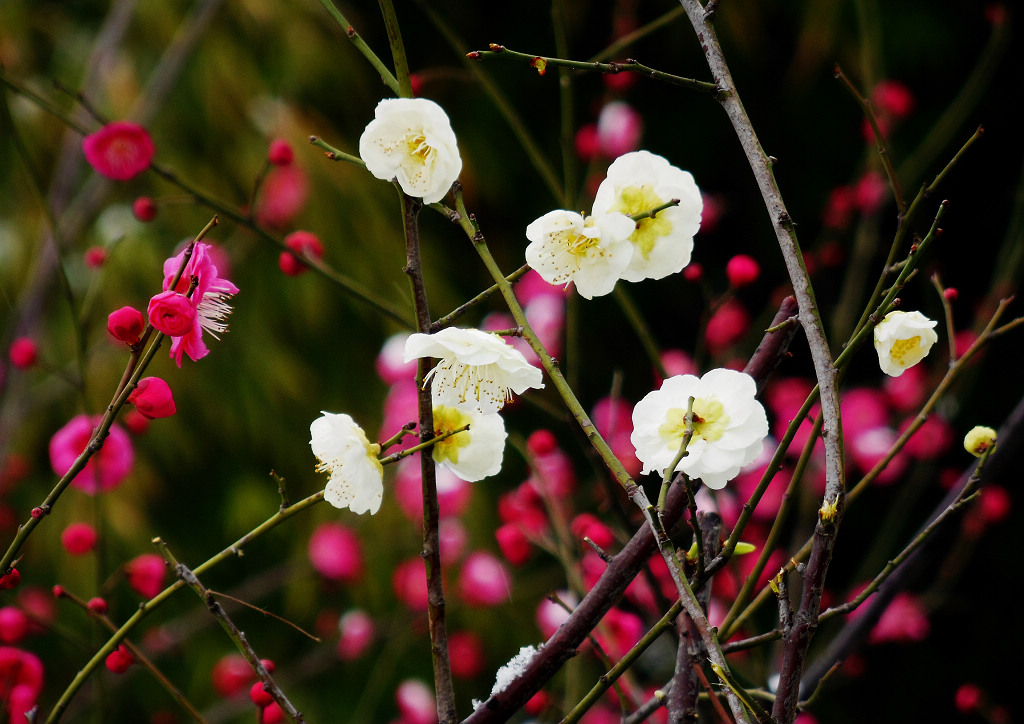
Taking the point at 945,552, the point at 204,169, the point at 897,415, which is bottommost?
the point at 945,552

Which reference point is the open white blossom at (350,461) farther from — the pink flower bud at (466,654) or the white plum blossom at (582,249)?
the pink flower bud at (466,654)

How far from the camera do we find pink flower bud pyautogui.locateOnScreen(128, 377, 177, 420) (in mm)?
452

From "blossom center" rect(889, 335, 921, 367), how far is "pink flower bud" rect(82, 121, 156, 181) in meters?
0.66

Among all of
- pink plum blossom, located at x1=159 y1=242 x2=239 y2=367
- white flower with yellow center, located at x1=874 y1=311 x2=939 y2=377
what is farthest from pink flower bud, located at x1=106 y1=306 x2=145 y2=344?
white flower with yellow center, located at x1=874 y1=311 x2=939 y2=377

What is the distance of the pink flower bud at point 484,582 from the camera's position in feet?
4.88

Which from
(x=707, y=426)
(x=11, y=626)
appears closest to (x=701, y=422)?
(x=707, y=426)

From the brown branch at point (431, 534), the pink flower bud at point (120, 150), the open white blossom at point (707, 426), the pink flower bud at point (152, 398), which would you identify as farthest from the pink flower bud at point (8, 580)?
the pink flower bud at point (120, 150)

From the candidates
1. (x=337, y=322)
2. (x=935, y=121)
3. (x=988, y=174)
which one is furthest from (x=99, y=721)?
(x=988, y=174)

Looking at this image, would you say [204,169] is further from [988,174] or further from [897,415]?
[988,174]

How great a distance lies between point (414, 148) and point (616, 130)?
1.10 meters

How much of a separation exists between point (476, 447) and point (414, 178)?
0.15 m

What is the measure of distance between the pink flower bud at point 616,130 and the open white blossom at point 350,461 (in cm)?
105

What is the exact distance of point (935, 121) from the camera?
6.08ft

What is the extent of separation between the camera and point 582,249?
1.48 ft
